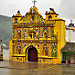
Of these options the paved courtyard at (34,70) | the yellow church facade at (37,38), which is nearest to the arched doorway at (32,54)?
the yellow church facade at (37,38)

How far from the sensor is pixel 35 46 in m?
34.3

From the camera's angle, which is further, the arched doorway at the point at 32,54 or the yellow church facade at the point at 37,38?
the arched doorway at the point at 32,54

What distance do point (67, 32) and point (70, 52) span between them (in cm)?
443

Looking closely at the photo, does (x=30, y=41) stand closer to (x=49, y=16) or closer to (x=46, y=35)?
(x=46, y=35)

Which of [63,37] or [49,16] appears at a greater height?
[49,16]

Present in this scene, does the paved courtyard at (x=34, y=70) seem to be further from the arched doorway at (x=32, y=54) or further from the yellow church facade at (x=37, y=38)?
the arched doorway at (x=32, y=54)

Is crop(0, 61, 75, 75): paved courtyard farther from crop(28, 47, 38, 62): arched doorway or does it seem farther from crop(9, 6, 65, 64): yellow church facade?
crop(28, 47, 38, 62): arched doorway

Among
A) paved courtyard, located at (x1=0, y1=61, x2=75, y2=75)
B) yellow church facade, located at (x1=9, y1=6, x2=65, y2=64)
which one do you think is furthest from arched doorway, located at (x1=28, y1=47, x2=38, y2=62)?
paved courtyard, located at (x1=0, y1=61, x2=75, y2=75)

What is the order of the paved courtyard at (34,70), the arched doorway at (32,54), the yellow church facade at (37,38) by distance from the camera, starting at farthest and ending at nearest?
the arched doorway at (32,54) → the yellow church facade at (37,38) → the paved courtyard at (34,70)

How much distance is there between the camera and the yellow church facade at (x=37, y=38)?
108 ft

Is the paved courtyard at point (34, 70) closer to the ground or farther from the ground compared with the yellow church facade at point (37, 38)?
closer to the ground

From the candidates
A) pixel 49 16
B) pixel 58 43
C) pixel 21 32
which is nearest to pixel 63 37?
pixel 58 43

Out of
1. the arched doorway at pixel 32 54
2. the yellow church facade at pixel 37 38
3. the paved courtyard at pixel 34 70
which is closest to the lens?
the paved courtyard at pixel 34 70

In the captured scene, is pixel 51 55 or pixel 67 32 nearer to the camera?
pixel 51 55
